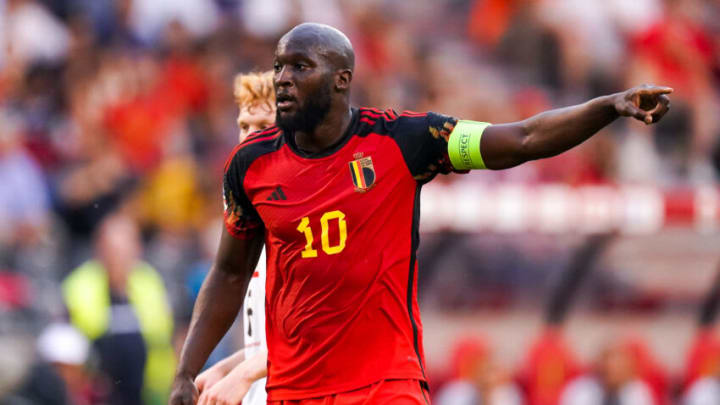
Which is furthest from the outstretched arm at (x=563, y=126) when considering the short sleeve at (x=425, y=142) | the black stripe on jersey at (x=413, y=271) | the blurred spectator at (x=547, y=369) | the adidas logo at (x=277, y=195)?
the blurred spectator at (x=547, y=369)

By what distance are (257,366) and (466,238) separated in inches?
255

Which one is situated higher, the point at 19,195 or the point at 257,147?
the point at 257,147

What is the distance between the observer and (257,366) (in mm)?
5676

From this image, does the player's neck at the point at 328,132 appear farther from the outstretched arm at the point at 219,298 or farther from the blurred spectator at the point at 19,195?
the blurred spectator at the point at 19,195

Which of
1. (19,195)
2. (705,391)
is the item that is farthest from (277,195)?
(19,195)

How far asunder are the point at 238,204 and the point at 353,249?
0.62m

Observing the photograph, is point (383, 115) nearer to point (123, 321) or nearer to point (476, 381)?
point (123, 321)

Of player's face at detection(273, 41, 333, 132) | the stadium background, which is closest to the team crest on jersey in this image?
player's face at detection(273, 41, 333, 132)

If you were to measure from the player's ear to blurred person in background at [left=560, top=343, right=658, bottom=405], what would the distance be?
→ 7.15 m

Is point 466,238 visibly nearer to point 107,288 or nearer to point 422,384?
point 107,288

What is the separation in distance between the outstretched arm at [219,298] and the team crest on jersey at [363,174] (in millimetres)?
635

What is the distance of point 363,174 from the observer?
17.1 feet

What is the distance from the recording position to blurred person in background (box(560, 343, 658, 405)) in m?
11.8

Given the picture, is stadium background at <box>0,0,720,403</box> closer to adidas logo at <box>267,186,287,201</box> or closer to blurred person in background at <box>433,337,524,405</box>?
blurred person in background at <box>433,337,524,405</box>
